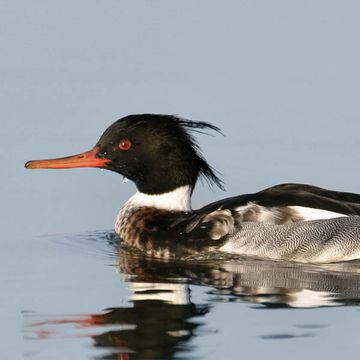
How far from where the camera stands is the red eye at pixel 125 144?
13.7 metres

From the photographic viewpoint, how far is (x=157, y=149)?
13.7 m

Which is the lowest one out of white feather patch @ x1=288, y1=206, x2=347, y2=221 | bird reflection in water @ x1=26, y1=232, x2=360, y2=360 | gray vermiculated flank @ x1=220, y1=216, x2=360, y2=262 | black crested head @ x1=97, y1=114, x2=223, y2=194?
bird reflection in water @ x1=26, y1=232, x2=360, y2=360

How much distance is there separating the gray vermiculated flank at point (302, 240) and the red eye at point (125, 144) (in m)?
1.50

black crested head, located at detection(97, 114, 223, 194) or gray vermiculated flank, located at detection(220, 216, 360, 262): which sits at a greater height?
black crested head, located at detection(97, 114, 223, 194)

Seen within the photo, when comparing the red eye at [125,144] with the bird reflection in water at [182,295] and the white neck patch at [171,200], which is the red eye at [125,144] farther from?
the bird reflection in water at [182,295]

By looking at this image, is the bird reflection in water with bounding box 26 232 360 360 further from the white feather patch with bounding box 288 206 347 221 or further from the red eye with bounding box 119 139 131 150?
the red eye with bounding box 119 139 131 150

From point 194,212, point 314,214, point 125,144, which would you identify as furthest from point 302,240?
point 125,144

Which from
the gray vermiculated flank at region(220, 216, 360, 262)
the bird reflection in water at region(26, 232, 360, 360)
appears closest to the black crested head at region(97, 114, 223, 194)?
the bird reflection in water at region(26, 232, 360, 360)

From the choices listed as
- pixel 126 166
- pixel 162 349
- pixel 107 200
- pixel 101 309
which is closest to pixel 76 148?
pixel 107 200

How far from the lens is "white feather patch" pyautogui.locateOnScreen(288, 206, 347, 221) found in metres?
12.8

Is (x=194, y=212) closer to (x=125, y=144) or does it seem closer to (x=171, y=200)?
(x=171, y=200)

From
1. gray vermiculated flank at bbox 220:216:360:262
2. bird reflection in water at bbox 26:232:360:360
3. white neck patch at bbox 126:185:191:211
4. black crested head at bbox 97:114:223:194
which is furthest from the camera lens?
white neck patch at bbox 126:185:191:211

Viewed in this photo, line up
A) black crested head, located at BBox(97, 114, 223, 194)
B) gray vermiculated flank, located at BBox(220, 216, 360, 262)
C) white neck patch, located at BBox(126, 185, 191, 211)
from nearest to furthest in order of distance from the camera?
gray vermiculated flank, located at BBox(220, 216, 360, 262)
black crested head, located at BBox(97, 114, 223, 194)
white neck patch, located at BBox(126, 185, 191, 211)

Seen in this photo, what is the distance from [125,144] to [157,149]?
0.31m
